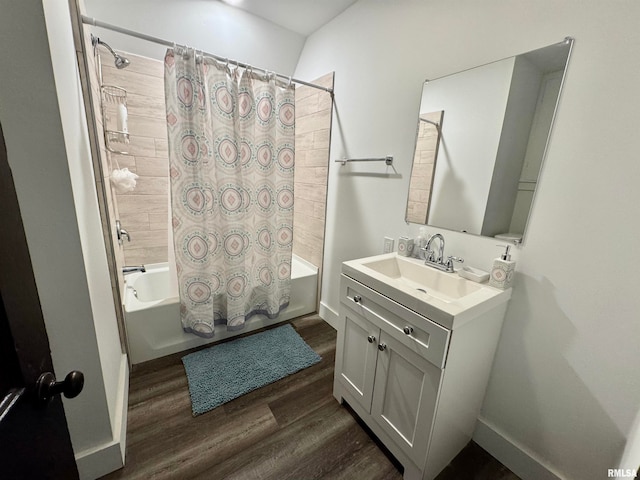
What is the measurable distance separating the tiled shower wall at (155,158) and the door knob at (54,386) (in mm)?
1916

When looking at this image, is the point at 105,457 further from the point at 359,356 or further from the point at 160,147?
the point at 160,147

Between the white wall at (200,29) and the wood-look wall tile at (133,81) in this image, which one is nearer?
the white wall at (200,29)

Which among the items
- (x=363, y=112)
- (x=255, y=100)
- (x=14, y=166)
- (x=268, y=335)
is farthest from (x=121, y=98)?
(x=268, y=335)

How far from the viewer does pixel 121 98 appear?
1962 mm

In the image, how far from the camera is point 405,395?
114 cm

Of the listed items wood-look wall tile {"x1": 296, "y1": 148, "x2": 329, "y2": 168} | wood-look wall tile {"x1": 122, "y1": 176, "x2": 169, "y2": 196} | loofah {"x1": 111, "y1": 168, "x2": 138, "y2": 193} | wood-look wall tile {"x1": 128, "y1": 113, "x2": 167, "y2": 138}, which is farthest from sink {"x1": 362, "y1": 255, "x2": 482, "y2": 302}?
wood-look wall tile {"x1": 128, "y1": 113, "x2": 167, "y2": 138}

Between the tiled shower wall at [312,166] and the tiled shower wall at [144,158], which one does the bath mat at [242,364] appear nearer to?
the tiled shower wall at [312,166]

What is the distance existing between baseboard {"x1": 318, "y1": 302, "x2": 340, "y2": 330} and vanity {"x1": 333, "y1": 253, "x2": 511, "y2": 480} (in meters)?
0.84

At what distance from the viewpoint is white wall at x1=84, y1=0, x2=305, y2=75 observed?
1754 mm

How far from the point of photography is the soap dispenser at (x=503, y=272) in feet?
3.68

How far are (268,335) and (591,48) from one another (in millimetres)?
2395

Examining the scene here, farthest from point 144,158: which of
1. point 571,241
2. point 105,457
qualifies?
point 571,241

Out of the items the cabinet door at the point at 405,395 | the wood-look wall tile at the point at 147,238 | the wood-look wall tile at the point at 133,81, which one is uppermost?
the wood-look wall tile at the point at 133,81

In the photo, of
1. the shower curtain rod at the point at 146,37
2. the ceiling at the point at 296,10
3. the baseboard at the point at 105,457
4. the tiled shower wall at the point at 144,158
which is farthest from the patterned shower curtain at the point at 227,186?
the tiled shower wall at the point at 144,158
